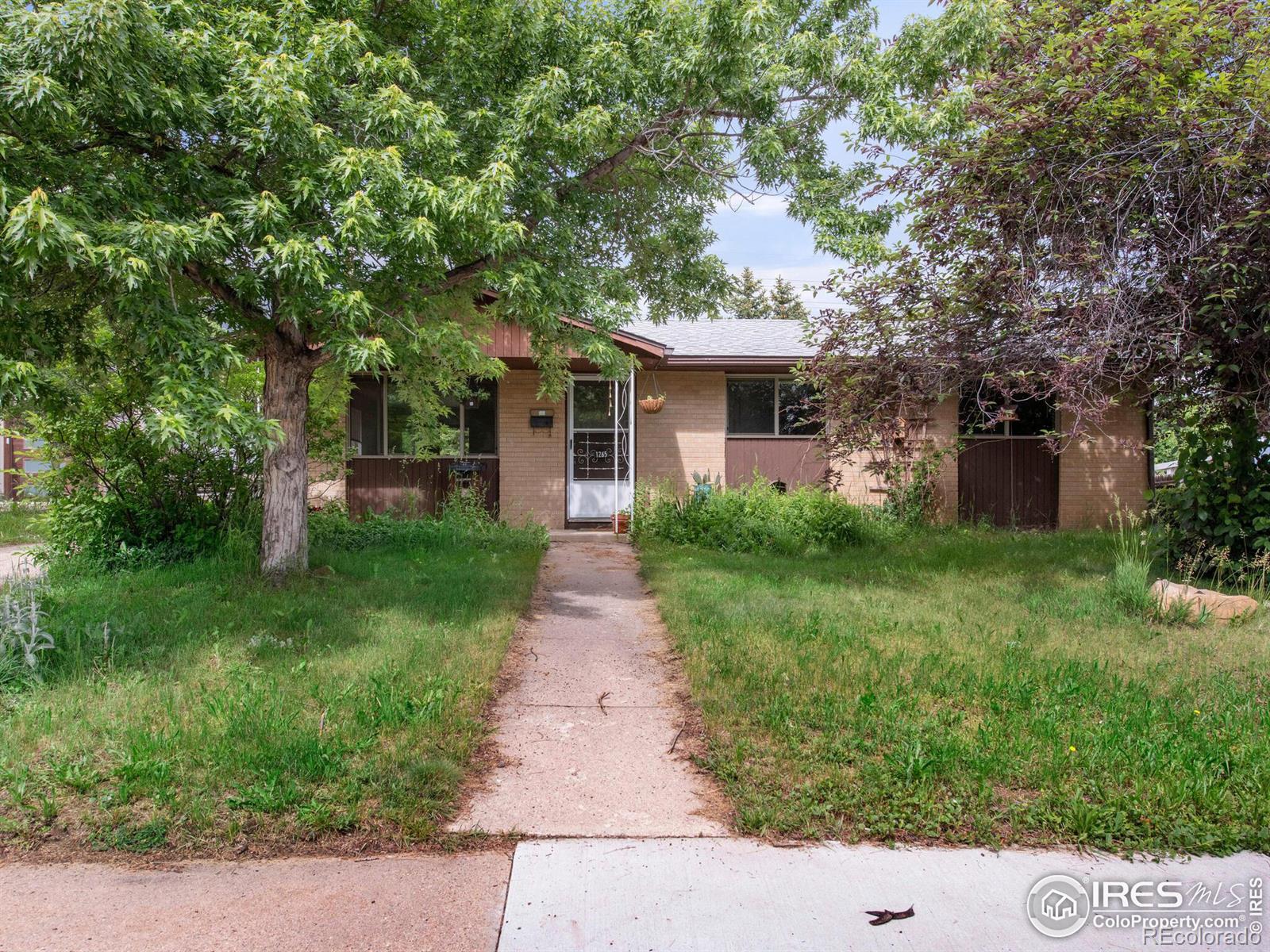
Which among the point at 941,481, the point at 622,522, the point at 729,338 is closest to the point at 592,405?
the point at 622,522

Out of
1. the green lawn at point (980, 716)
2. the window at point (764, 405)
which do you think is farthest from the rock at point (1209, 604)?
the window at point (764, 405)

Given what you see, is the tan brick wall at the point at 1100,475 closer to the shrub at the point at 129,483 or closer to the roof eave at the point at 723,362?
the roof eave at the point at 723,362

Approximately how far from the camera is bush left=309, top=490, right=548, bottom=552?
983 cm

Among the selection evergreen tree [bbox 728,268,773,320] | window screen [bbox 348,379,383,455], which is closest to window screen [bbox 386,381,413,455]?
window screen [bbox 348,379,383,455]

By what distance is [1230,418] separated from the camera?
7.84m

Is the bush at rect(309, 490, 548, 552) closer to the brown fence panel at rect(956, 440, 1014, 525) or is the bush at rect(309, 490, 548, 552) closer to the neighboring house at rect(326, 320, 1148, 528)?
the neighboring house at rect(326, 320, 1148, 528)

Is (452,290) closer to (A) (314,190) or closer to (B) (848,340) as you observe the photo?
(A) (314,190)

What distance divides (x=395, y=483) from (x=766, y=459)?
653 centimetres

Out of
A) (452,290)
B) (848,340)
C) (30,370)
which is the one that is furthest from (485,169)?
(848,340)

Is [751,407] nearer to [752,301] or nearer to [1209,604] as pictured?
[1209,604]

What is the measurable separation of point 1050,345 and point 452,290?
5597 millimetres

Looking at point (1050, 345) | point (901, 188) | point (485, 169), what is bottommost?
point (1050, 345)

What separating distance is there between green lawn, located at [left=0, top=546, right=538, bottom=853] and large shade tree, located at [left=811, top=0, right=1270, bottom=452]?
16.4ft

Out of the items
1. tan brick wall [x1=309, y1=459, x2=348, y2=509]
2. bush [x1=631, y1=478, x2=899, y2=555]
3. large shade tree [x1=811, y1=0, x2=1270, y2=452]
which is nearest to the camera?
large shade tree [x1=811, y1=0, x2=1270, y2=452]
